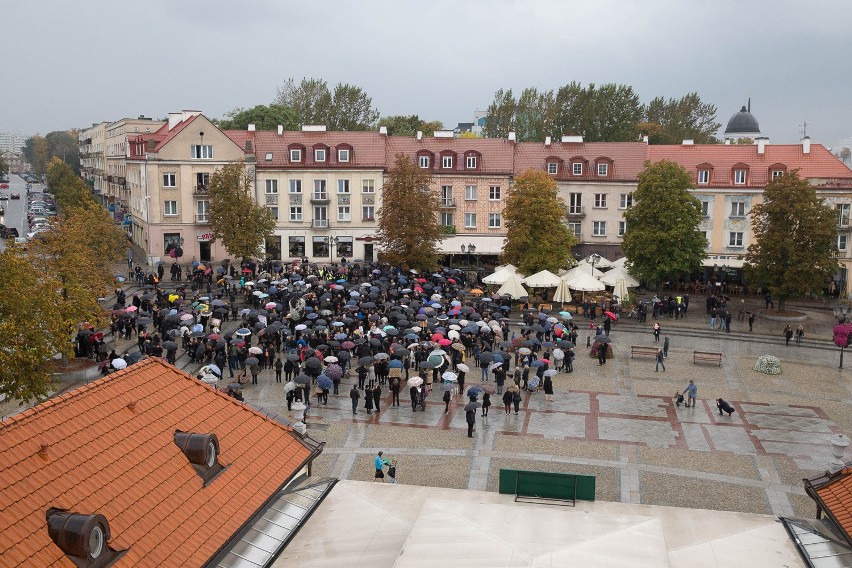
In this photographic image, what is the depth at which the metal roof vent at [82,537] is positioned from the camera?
10.5 m

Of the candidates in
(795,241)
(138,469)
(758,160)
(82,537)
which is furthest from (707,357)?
(82,537)

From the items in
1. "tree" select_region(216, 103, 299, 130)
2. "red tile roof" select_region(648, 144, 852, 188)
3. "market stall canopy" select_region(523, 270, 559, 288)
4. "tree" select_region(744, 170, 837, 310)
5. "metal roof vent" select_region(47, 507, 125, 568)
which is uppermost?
"tree" select_region(216, 103, 299, 130)

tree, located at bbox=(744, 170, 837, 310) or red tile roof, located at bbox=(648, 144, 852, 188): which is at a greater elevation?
red tile roof, located at bbox=(648, 144, 852, 188)

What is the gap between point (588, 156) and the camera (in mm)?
64250

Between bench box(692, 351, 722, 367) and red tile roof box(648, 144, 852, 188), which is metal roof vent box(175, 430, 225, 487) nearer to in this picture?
bench box(692, 351, 722, 367)

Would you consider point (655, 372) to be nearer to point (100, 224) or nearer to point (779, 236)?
point (779, 236)

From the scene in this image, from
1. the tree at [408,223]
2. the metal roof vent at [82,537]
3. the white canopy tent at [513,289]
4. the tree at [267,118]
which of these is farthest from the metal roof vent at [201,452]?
the tree at [267,118]

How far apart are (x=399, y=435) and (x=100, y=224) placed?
31.5 metres

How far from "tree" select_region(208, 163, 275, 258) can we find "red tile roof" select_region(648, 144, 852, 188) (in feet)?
100

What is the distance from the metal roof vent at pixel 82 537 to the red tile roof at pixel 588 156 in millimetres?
54568

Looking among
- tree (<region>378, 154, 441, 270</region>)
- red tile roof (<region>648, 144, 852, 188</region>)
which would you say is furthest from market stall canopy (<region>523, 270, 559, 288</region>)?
red tile roof (<region>648, 144, 852, 188</region>)

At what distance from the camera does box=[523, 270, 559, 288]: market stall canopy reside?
49.0 metres

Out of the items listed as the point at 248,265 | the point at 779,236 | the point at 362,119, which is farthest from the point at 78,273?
the point at 362,119

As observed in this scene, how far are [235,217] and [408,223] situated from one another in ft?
38.0
